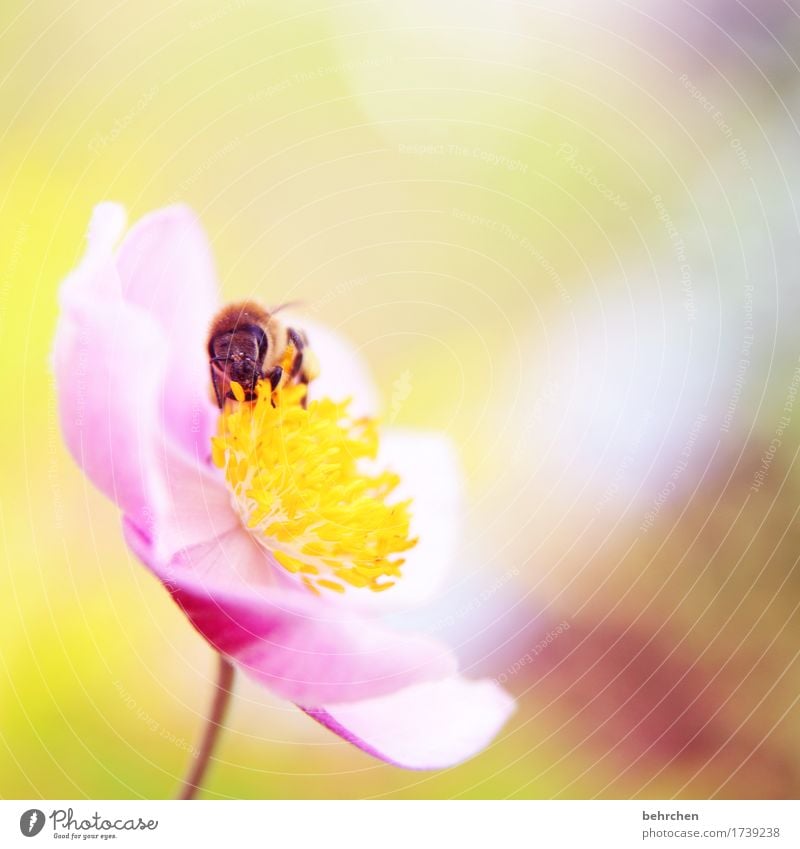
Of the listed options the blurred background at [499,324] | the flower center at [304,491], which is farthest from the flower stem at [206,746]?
the flower center at [304,491]

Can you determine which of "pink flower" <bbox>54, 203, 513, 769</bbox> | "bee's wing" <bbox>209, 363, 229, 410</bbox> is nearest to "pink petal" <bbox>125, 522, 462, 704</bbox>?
"pink flower" <bbox>54, 203, 513, 769</bbox>

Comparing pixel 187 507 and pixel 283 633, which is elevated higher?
pixel 187 507

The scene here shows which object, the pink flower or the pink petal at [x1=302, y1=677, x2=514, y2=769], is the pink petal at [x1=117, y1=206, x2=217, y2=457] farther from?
the pink petal at [x1=302, y1=677, x2=514, y2=769]

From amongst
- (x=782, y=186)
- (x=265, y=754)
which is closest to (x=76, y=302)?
(x=265, y=754)

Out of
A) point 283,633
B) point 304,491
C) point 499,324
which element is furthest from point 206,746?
point 499,324

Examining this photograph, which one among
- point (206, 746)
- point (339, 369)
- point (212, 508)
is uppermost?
point (339, 369)

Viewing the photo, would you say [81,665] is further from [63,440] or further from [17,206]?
[17,206]

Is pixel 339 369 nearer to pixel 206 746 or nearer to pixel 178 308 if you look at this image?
pixel 178 308

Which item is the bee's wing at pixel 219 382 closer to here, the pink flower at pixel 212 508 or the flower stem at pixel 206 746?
the pink flower at pixel 212 508
